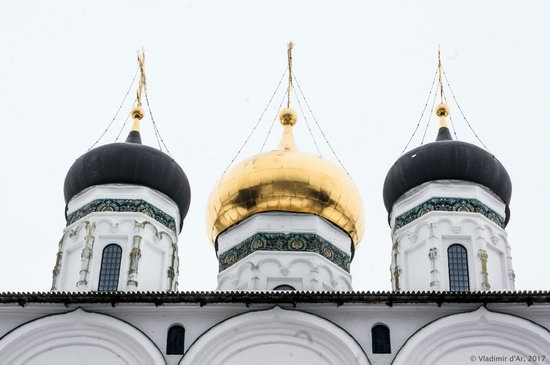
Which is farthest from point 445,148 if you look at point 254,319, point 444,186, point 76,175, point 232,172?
point 76,175

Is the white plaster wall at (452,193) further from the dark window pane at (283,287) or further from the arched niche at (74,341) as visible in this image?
the arched niche at (74,341)

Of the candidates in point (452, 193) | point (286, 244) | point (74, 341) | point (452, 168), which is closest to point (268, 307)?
point (74, 341)

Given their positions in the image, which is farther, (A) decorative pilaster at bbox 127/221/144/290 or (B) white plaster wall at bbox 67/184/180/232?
(B) white plaster wall at bbox 67/184/180/232

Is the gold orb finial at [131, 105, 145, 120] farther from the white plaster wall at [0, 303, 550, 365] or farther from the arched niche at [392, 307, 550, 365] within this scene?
the arched niche at [392, 307, 550, 365]

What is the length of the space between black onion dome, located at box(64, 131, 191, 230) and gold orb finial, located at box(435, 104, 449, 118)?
493 centimetres

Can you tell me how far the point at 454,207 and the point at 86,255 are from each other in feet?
20.1

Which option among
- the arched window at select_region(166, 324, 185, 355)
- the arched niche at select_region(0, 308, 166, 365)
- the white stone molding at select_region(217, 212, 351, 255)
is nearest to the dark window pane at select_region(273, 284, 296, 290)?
the white stone molding at select_region(217, 212, 351, 255)

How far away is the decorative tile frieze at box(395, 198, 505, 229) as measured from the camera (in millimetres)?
16984

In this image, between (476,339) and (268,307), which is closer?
(476,339)

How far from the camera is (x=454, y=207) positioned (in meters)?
17.0

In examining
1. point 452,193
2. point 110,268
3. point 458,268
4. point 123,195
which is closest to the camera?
point 458,268

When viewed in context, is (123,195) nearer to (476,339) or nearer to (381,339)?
(381,339)

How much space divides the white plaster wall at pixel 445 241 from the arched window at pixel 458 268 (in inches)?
2.7

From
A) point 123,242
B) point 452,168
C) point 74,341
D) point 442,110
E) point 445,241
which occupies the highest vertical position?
point 442,110
